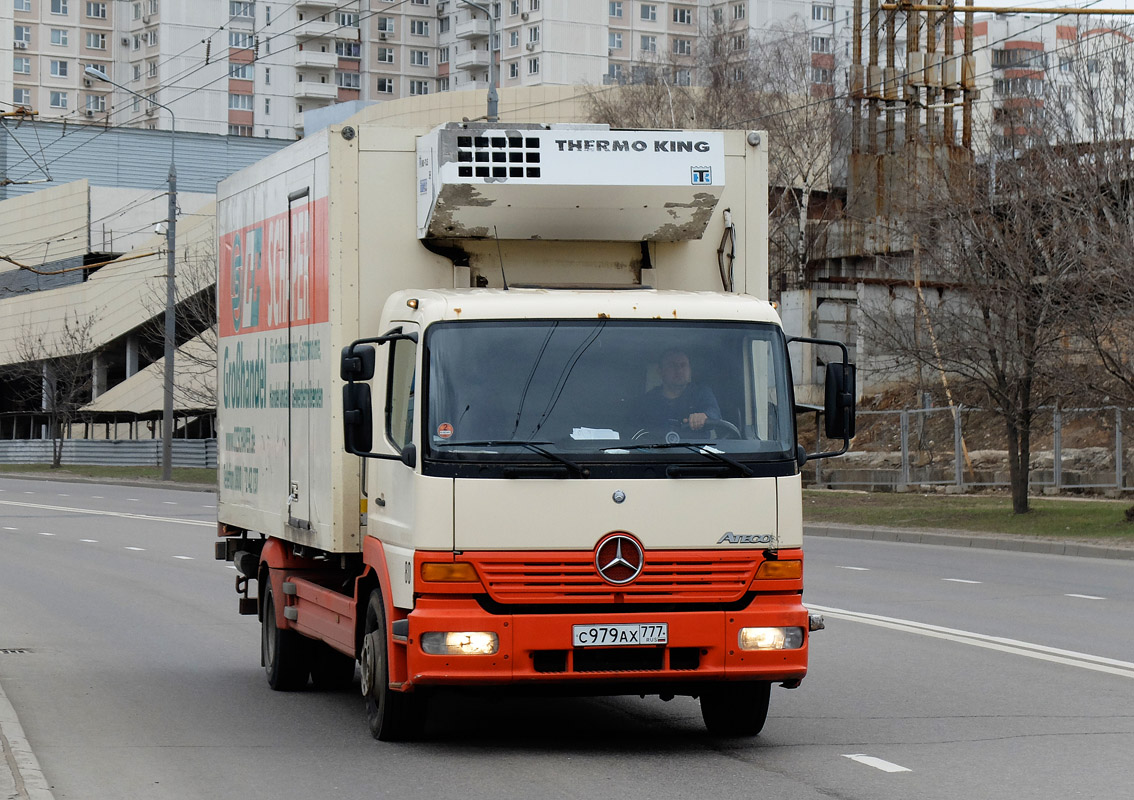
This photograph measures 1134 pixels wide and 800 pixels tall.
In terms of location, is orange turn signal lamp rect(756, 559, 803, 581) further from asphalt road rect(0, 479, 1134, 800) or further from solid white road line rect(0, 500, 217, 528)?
solid white road line rect(0, 500, 217, 528)

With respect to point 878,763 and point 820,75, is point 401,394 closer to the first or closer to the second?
point 878,763

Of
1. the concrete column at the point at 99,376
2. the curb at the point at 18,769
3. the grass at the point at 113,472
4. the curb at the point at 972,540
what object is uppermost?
the concrete column at the point at 99,376

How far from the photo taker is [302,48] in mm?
125188

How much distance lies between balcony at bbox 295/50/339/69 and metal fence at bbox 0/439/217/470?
5246cm

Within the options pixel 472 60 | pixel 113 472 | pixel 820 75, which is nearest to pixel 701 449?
pixel 820 75

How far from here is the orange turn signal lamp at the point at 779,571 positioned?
7871mm

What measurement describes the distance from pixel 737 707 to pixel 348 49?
4829 inches

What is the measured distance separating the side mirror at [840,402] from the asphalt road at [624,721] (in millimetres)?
1531

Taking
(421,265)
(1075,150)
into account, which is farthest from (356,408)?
(1075,150)

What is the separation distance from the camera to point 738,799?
6.99 metres

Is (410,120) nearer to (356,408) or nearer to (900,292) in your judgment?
(900,292)

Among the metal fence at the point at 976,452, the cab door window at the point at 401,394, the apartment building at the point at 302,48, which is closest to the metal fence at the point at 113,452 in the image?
the metal fence at the point at 976,452

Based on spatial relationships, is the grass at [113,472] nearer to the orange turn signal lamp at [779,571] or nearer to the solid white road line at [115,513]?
the solid white road line at [115,513]

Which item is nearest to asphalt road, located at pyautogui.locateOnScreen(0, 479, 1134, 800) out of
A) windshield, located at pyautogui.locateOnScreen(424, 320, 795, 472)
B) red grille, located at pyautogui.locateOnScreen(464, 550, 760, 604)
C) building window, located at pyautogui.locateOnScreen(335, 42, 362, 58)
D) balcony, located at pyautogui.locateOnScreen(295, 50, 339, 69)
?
red grille, located at pyautogui.locateOnScreen(464, 550, 760, 604)
